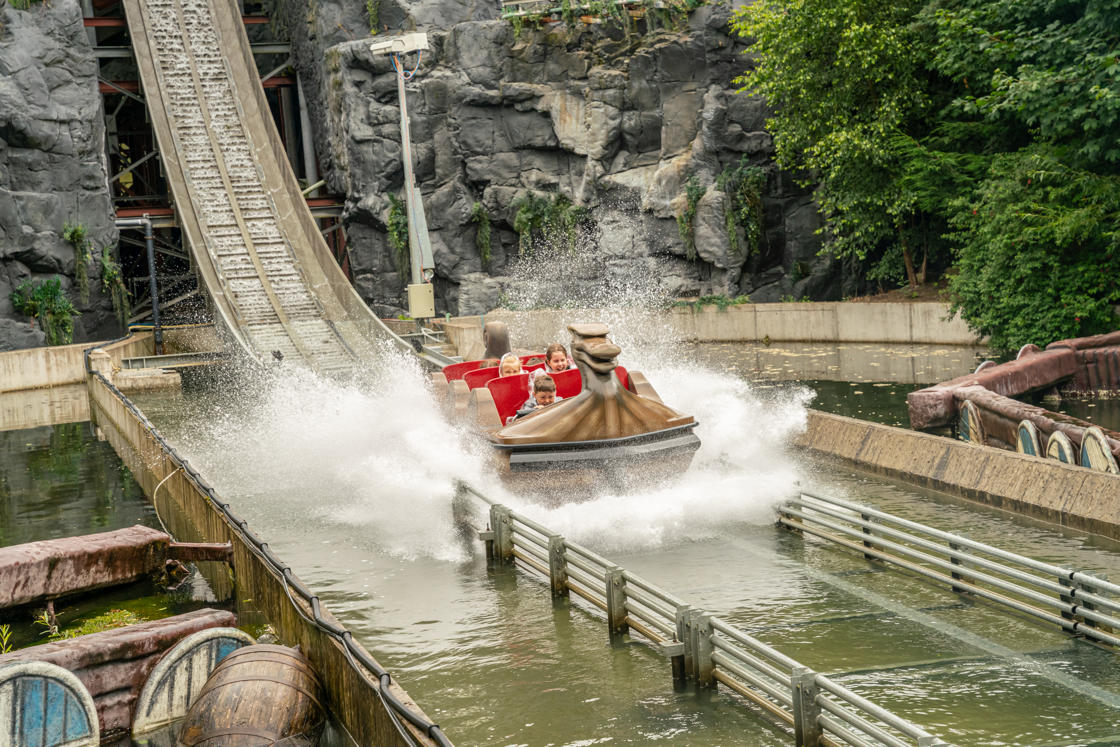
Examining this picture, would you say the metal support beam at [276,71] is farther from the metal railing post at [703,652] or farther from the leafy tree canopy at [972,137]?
the metal railing post at [703,652]

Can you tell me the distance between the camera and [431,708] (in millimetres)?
6969

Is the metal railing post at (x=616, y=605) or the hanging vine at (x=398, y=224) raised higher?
the hanging vine at (x=398, y=224)

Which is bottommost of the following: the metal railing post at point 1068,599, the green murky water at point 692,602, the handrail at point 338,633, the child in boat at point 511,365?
the green murky water at point 692,602

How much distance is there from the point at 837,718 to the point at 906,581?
2.84 metres

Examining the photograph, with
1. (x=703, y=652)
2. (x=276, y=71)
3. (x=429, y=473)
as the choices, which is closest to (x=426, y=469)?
(x=429, y=473)

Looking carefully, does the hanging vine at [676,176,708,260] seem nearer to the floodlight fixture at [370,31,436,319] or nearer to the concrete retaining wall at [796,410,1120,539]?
the floodlight fixture at [370,31,436,319]

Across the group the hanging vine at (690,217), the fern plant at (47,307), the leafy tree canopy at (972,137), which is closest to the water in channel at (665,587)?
the leafy tree canopy at (972,137)

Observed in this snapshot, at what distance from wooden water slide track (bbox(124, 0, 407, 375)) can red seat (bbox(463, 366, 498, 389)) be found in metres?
11.4

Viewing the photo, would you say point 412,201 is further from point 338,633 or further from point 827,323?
point 338,633

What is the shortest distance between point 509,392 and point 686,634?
5602mm

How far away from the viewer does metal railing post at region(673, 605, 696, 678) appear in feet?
23.0

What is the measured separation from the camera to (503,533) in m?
10.1

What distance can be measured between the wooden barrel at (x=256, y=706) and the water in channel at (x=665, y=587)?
32.1 inches

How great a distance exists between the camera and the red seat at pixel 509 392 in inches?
481
